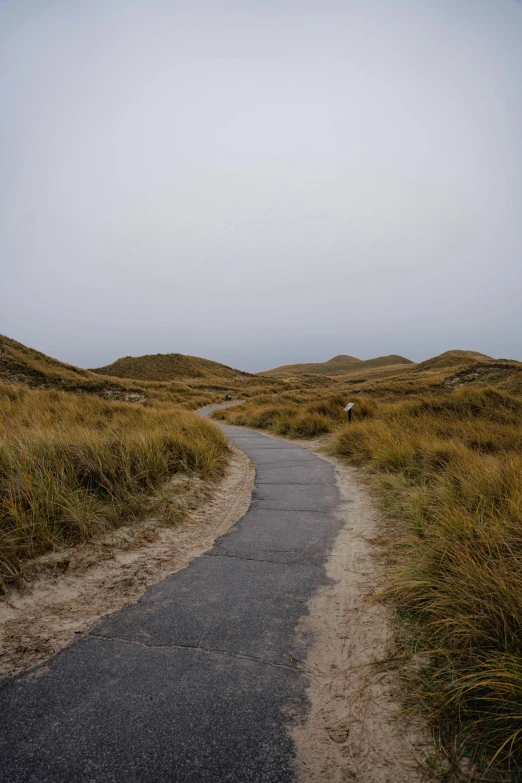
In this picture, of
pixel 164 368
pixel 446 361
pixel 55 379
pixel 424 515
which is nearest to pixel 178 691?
pixel 424 515

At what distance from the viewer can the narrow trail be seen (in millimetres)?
1553

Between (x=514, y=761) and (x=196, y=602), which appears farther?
(x=196, y=602)

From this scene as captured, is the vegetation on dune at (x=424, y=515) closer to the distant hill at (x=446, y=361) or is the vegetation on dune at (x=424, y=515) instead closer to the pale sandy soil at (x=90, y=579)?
the pale sandy soil at (x=90, y=579)

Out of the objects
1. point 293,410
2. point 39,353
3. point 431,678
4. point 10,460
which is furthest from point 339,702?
point 39,353

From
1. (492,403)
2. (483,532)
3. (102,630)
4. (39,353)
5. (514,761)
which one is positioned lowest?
(102,630)

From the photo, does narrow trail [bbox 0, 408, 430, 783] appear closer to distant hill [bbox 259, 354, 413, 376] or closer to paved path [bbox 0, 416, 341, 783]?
paved path [bbox 0, 416, 341, 783]

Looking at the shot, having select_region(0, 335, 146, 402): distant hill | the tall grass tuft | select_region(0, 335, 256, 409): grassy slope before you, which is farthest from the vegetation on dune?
select_region(0, 335, 146, 402): distant hill

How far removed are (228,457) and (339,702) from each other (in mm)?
6179

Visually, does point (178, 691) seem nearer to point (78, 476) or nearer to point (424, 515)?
point (424, 515)

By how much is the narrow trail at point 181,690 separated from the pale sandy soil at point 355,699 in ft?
0.24

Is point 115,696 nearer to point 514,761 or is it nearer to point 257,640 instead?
point 257,640

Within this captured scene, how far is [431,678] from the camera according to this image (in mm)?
1952

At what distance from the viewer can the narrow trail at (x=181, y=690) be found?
5.09 feet

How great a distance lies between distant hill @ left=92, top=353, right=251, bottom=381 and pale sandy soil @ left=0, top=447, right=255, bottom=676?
5132 cm
